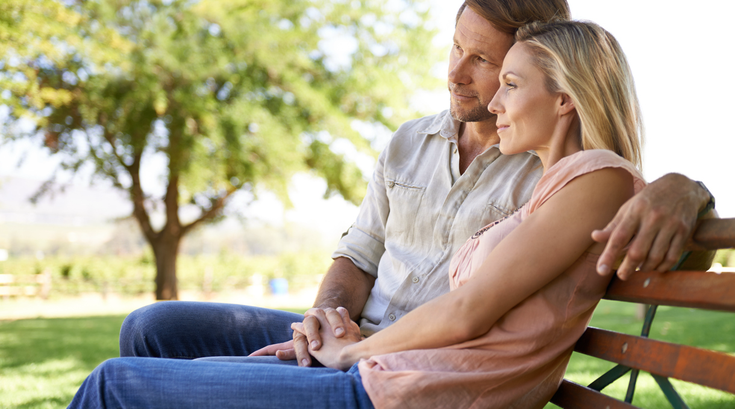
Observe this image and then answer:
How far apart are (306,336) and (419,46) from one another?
1353 cm

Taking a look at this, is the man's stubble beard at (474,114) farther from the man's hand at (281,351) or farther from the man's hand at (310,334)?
the man's hand at (281,351)

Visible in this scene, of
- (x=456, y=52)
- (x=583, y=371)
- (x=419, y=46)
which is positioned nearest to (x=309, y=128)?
(x=419, y=46)

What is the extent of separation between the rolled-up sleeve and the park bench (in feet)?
3.39

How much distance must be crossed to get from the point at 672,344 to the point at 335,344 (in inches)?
33.6

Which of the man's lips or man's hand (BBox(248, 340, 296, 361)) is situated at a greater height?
the man's lips

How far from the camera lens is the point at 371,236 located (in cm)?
231

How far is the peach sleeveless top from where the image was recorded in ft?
3.96

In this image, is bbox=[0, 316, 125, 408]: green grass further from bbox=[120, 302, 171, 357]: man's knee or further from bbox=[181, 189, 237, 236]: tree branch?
bbox=[181, 189, 237, 236]: tree branch

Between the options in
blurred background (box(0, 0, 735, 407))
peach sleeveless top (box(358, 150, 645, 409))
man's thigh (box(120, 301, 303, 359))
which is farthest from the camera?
blurred background (box(0, 0, 735, 407))

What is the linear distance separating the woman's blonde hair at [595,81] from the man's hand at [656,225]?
399 mm

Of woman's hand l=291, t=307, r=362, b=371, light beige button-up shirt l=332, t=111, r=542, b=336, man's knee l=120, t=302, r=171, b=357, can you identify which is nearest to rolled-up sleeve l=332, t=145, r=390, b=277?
light beige button-up shirt l=332, t=111, r=542, b=336

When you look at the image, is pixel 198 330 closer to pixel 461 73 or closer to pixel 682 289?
pixel 461 73

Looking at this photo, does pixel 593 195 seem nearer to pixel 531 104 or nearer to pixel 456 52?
pixel 531 104

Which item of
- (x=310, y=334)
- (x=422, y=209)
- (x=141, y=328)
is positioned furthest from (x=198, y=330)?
(x=422, y=209)
